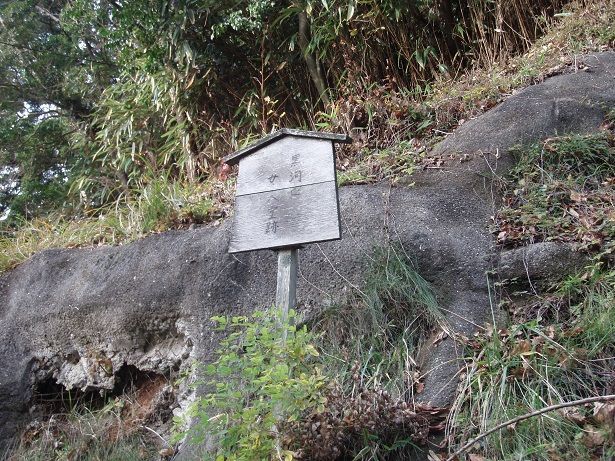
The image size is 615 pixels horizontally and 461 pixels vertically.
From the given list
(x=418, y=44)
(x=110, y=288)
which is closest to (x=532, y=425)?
(x=110, y=288)

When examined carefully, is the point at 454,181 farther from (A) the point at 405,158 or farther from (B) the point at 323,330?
(B) the point at 323,330

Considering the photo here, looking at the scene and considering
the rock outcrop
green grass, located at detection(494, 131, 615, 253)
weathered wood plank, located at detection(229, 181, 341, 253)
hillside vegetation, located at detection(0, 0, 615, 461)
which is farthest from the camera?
the rock outcrop

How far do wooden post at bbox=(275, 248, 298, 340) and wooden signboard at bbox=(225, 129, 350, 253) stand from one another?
63 millimetres

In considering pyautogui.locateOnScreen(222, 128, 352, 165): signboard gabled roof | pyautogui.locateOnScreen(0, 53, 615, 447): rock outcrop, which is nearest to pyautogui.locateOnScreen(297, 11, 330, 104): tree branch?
pyautogui.locateOnScreen(0, 53, 615, 447): rock outcrop

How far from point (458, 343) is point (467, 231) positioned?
0.95 m

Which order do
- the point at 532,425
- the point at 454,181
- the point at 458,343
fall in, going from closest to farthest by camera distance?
the point at 532,425, the point at 458,343, the point at 454,181

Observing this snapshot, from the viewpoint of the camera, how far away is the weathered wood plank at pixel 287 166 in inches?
145

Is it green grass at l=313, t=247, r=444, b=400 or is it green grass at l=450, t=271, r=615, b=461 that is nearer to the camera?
green grass at l=450, t=271, r=615, b=461

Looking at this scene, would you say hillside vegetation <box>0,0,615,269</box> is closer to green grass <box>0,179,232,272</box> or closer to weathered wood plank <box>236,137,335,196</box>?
green grass <box>0,179,232,272</box>

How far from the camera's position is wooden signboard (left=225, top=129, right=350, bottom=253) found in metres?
3.58

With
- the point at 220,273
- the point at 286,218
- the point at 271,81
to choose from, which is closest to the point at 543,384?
the point at 286,218

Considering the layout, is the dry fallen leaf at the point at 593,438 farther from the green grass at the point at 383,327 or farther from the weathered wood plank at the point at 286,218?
the weathered wood plank at the point at 286,218

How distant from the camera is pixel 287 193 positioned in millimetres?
3725

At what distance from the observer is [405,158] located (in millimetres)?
5277
